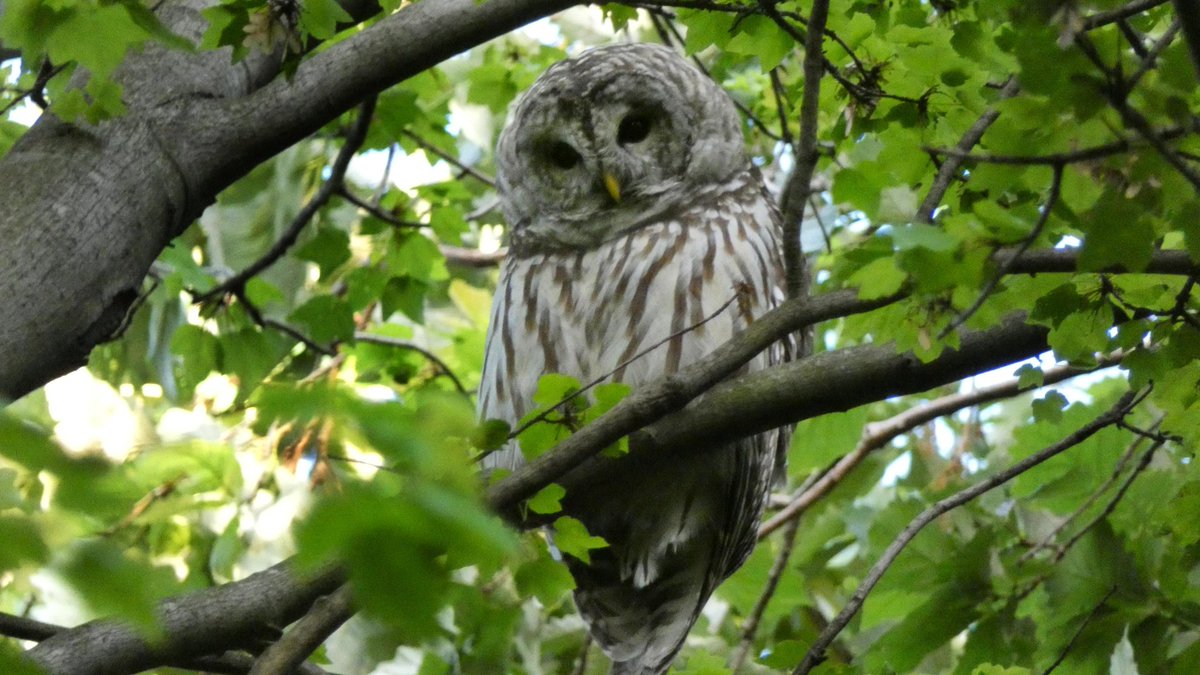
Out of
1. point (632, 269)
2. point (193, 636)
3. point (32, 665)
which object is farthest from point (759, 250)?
point (32, 665)

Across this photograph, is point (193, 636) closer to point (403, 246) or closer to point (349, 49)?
point (349, 49)

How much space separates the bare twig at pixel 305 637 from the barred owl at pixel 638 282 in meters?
1.31

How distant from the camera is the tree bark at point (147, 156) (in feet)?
8.36

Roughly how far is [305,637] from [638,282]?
1810 mm

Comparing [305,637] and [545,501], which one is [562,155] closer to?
[545,501]

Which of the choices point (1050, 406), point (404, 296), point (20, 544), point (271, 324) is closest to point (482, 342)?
point (404, 296)

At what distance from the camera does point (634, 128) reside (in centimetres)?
419

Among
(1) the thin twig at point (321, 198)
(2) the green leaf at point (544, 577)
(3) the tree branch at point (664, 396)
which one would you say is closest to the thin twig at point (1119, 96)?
(3) the tree branch at point (664, 396)

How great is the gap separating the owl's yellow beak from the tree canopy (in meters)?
0.54

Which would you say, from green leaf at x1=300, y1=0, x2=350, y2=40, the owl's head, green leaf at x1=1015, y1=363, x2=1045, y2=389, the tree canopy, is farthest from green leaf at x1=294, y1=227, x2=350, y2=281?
green leaf at x1=1015, y1=363, x2=1045, y2=389

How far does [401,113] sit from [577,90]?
1.74 feet

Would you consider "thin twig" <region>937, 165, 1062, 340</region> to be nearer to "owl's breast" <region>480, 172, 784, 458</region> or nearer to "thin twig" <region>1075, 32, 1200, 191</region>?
"thin twig" <region>1075, 32, 1200, 191</region>

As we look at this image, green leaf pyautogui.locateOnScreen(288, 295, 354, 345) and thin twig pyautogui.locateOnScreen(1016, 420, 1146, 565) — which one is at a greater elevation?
green leaf pyautogui.locateOnScreen(288, 295, 354, 345)

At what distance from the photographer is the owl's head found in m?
3.99
